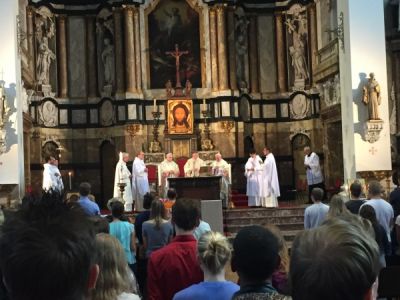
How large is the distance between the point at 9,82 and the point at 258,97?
10.6 meters

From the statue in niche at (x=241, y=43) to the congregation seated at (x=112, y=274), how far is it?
21.2 m

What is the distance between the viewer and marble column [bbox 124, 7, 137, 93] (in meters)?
23.6

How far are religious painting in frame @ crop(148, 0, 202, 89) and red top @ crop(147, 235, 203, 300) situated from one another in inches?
763

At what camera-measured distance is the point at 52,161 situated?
16.0 meters

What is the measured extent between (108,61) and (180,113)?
3.62m

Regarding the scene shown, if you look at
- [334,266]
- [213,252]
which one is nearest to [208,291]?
[213,252]

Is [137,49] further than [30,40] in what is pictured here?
Yes

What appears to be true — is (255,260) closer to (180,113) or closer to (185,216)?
(185,216)

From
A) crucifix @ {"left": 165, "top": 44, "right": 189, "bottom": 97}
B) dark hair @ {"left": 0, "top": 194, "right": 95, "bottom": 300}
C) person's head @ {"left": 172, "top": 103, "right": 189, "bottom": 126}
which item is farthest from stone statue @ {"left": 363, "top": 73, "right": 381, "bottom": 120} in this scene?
dark hair @ {"left": 0, "top": 194, "right": 95, "bottom": 300}

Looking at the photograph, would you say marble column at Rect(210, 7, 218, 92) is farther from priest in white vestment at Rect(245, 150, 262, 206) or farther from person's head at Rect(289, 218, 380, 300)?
person's head at Rect(289, 218, 380, 300)

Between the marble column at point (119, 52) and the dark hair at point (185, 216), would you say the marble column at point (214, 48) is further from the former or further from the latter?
the dark hair at point (185, 216)

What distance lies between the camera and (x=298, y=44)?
959 inches

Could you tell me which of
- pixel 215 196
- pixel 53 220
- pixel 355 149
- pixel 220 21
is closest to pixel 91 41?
pixel 220 21

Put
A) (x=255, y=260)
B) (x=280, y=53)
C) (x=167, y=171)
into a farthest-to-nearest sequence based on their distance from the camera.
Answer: (x=280, y=53)
(x=167, y=171)
(x=255, y=260)
